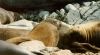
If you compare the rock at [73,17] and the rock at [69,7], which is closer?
the rock at [73,17]

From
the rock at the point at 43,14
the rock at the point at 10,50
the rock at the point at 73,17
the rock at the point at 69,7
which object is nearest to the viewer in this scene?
the rock at the point at 10,50

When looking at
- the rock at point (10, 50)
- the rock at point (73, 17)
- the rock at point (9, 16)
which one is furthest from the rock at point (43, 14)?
the rock at point (10, 50)

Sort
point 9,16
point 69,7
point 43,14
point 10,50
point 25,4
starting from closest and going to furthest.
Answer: point 10,50 < point 69,7 < point 9,16 < point 43,14 < point 25,4

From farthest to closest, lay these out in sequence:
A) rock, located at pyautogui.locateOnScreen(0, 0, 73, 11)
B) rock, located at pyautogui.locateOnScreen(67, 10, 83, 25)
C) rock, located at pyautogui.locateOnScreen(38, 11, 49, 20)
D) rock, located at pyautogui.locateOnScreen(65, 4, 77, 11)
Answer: rock, located at pyautogui.locateOnScreen(0, 0, 73, 11)
rock, located at pyautogui.locateOnScreen(38, 11, 49, 20)
rock, located at pyautogui.locateOnScreen(65, 4, 77, 11)
rock, located at pyautogui.locateOnScreen(67, 10, 83, 25)

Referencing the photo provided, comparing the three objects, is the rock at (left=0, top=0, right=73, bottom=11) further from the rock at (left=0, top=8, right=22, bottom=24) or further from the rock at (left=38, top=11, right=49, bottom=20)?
the rock at (left=0, top=8, right=22, bottom=24)

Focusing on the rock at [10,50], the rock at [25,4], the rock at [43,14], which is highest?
the rock at [25,4]

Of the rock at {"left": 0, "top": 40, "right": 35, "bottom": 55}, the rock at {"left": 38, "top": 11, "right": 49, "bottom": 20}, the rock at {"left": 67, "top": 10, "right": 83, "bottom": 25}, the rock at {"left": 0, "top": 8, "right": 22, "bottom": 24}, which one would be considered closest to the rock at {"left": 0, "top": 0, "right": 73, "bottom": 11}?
the rock at {"left": 38, "top": 11, "right": 49, "bottom": 20}

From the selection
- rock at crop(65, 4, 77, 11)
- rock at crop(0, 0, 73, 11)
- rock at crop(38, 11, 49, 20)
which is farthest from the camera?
rock at crop(0, 0, 73, 11)

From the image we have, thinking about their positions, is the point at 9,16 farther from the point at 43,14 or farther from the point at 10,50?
the point at 10,50

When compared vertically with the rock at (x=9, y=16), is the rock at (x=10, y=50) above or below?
below

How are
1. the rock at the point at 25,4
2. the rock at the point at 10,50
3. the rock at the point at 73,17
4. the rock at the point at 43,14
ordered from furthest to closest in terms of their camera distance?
the rock at the point at 25,4 → the rock at the point at 43,14 → the rock at the point at 73,17 → the rock at the point at 10,50

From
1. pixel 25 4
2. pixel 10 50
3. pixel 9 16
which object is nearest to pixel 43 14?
pixel 9 16

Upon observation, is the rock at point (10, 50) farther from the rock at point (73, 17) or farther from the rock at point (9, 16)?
the rock at point (9, 16)

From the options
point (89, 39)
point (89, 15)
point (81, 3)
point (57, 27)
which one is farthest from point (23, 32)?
point (81, 3)
